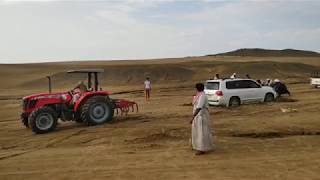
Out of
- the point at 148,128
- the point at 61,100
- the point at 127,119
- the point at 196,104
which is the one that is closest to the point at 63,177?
the point at 196,104

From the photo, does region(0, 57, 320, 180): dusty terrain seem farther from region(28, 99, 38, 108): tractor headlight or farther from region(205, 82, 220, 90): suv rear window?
region(205, 82, 220, 90): suv rear window

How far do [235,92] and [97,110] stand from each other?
26.5ft

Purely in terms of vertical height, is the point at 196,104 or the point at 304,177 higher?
the point at 196,104

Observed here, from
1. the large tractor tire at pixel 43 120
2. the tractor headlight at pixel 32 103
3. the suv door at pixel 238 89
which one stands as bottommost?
the large tractor tire at pixel 43 120

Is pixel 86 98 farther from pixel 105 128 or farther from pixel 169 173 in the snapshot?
pixel 169 173

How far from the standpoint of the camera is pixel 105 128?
1741cm

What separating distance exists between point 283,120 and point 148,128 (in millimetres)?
4821

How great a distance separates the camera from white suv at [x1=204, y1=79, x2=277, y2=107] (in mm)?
23969

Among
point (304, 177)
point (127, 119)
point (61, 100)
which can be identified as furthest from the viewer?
point (127, 119)

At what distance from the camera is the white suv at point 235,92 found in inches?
944

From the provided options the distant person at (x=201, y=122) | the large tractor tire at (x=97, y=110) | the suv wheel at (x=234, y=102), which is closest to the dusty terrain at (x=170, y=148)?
the distant person at (x=201, y=122)

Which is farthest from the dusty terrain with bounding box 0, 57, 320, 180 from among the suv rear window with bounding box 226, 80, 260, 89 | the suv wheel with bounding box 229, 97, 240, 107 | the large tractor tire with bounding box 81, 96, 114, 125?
the suv rear window with bounding box 226, 80, 260, 89

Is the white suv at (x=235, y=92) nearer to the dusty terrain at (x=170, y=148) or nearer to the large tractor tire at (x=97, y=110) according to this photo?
the dusty terrain at (x=170, y=148)

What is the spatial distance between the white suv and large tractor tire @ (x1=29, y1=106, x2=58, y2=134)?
858cm
